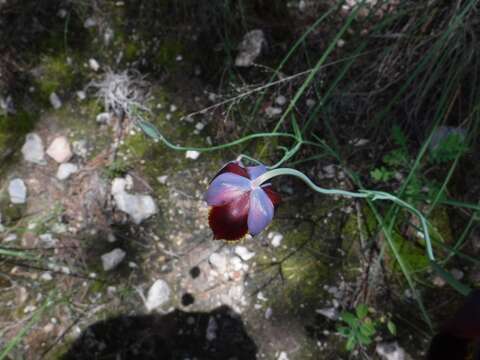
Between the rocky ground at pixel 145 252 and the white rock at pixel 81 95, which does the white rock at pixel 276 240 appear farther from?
the white rock at pixel 81 95

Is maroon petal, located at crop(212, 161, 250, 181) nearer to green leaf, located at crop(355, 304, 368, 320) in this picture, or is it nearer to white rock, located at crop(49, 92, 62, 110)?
green leaf, located at crop(355, 304, 368, 320)

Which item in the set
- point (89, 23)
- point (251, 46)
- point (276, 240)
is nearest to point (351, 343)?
point (276, 240)

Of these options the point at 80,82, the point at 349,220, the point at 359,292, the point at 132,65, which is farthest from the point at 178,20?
the point at 359,292

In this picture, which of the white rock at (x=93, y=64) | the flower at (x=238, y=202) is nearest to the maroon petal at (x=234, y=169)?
the flower at (x=238, y=202)

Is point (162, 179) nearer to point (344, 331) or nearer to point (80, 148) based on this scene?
point (80, 148)

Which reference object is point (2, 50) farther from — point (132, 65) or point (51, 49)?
point (132, 65)

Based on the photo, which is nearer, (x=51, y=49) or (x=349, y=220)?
(x=349, y=220)
